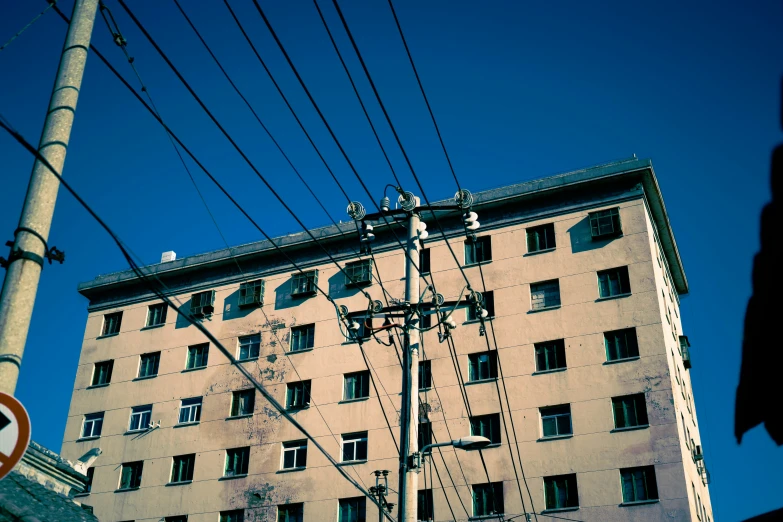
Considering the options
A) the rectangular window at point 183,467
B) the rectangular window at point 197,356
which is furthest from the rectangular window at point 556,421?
the rectangular window at point 197,356

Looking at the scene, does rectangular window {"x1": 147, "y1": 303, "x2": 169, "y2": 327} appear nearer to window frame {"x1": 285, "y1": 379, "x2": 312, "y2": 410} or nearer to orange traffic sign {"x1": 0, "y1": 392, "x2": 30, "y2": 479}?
window frame {"x1": 285, "y1": 379, "x2": 312, "y2": 410}

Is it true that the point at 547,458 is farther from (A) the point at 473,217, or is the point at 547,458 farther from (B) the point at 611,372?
(A) the point at 473,217

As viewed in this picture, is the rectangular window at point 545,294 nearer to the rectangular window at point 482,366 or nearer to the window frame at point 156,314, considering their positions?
the rectangular window at point 482,366

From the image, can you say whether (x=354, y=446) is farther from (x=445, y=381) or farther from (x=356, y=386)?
(x=445, y=381)

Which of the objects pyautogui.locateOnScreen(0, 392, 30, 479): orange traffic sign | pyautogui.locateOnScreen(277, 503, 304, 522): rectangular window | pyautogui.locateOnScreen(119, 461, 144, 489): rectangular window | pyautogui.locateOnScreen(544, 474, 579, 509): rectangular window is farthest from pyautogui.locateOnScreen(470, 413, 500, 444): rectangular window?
pyautogui.locateOnScreen(0, 392, 30, 479): orange traffic sign

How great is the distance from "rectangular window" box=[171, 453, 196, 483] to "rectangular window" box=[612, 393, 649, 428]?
67.0ft

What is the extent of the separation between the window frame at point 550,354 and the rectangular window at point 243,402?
14272 millimetres

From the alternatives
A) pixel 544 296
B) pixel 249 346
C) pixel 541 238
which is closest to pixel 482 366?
pixel 544 296

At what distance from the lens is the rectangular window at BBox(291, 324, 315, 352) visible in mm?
39250

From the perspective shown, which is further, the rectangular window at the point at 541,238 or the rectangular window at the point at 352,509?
the rectangular window at the point at 541,238

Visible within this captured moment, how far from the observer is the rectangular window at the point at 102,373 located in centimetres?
4362

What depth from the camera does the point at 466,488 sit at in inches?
1298

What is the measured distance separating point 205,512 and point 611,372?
1990cm

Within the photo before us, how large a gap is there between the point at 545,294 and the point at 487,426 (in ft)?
21.3
